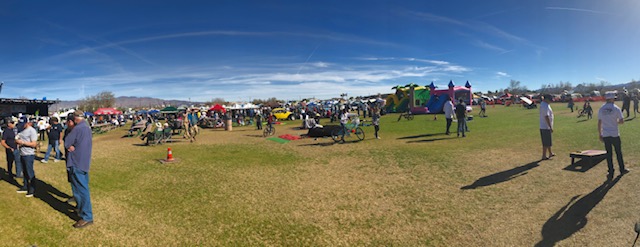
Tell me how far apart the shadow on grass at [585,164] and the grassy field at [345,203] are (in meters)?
0.19

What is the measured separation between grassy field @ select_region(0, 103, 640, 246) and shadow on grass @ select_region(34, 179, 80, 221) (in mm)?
30

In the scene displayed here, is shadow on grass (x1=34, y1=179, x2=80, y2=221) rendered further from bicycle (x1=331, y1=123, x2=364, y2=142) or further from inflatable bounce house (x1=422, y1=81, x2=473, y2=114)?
inflatable bounce house (x1=422, y1=81, x2=473, y2=114)

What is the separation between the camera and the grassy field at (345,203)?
446 cm

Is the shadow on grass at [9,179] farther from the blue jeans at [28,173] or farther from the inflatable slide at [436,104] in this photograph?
the inflatable slide at [436,104]

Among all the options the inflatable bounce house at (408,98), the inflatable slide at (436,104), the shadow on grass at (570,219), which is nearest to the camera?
the shadow on grass at (570,219)

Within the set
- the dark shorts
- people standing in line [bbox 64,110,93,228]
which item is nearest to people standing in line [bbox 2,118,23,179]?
people standing in line [bbox 64,110,93,228]

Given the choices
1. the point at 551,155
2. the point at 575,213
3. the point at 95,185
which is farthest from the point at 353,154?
the point at 95,185

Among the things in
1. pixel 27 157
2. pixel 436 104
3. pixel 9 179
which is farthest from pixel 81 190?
pixel 436 104

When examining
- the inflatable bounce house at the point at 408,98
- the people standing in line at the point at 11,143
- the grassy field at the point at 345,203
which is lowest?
the grassy field at the point at 345,203

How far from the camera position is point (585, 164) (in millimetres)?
7516

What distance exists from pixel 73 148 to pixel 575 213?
8101mm

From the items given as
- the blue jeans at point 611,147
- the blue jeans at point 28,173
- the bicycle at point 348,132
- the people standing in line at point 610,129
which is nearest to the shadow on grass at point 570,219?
the blue jeans at point 611,147

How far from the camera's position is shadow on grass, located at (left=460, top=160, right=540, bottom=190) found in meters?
6.66

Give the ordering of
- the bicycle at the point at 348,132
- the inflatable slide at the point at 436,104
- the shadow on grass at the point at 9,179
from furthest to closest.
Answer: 1. the inflatable slide at the point at 436,104
2. the bicycle at the point at 348,132
3. the shadow on grass at the point at 9,179
